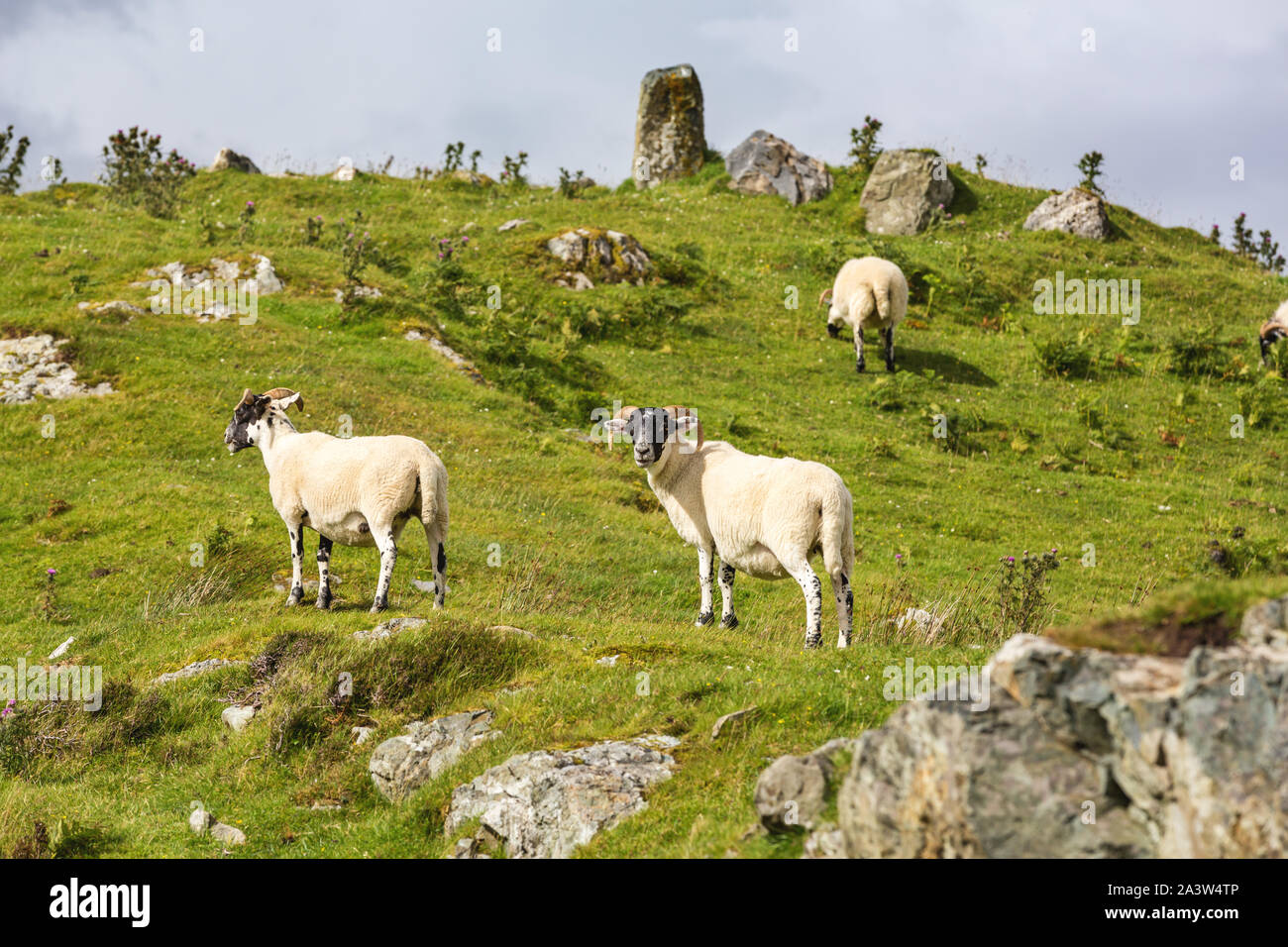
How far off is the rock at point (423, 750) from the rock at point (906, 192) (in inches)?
1373

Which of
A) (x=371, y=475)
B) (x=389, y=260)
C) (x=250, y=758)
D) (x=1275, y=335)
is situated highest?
(x=389, y=260)

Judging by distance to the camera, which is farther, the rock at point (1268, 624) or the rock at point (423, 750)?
the rock at point (423, 750)

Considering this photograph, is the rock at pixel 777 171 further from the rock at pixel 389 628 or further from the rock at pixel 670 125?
the rock at pixel 389 628

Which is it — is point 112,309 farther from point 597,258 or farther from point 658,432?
point 658,432

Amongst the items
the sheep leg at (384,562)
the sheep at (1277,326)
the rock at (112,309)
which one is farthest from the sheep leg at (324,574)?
the rock at (112,309)

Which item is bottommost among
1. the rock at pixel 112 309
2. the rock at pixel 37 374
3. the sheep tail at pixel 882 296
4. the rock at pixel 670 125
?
the rock at pixel 37 374

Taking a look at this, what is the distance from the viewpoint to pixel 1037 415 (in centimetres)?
2820

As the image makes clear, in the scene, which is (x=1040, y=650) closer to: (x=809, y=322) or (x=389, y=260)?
(x=809, y=322)

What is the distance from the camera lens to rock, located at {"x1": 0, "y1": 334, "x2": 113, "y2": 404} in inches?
947

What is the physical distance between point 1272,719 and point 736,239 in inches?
1443

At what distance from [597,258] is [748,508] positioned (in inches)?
895

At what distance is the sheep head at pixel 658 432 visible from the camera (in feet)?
47.7
